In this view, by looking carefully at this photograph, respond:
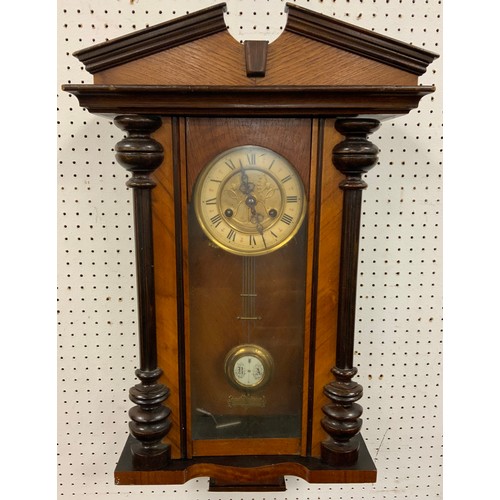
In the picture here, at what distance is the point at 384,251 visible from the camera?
109 centimetres

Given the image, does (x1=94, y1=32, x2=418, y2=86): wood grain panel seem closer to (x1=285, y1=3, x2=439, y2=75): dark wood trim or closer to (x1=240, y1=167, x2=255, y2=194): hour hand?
(x1=285, y1=3, x2=439, y2=75): dark wood trim

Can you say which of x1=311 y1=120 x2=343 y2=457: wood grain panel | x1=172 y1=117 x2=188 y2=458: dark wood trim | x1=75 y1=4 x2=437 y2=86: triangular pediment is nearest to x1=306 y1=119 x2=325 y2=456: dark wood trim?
x1=311 y1=120 x2=343 y2=457: wood grain panel

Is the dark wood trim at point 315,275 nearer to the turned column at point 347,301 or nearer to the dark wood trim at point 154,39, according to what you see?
the turned column at point 347,301

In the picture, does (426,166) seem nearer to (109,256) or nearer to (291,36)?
(291,36)

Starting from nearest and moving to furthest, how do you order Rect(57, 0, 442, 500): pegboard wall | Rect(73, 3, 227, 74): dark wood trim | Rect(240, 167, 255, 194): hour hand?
Rect(73, 3, 227, 74): dark wood trim
Rect(240, 167, 255, 194): hour hand
Rect(57, 0, 442, 500): pegboard wall

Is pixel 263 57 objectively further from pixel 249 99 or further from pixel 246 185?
pixel 246 185

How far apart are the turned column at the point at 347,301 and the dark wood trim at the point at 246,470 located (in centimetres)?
2

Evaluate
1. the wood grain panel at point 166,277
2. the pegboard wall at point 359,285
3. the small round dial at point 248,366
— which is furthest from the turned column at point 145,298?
the pegboard wall at point 359,285

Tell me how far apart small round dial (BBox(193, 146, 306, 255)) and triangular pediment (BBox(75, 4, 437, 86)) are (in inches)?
5.6

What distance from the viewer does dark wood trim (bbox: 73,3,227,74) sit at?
2.37 ft

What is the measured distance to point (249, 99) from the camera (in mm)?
742

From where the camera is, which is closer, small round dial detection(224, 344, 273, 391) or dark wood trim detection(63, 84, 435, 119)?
dark wood trim detection(63, 84, 435, 119)

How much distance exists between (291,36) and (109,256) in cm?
66

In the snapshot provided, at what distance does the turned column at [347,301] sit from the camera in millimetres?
785
